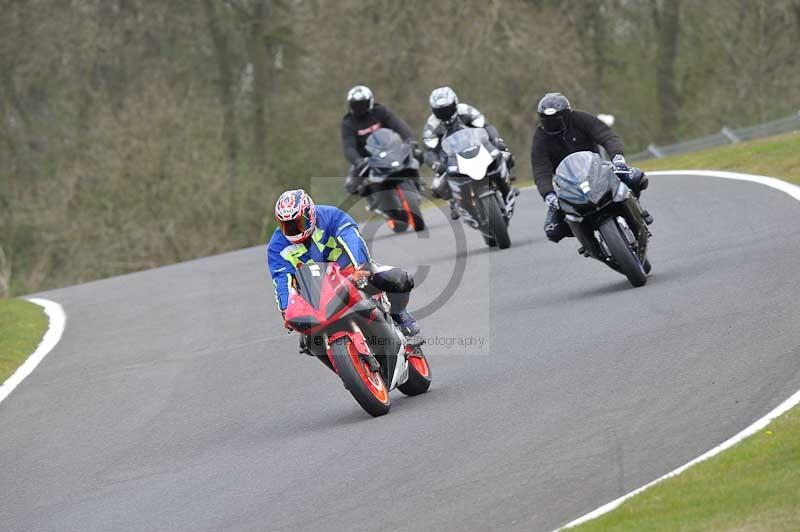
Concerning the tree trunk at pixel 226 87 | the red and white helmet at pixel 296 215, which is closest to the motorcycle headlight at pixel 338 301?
the red and white helmet at pixel 296 215

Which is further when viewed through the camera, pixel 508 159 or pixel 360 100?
pixel 360 100

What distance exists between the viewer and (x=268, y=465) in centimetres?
851

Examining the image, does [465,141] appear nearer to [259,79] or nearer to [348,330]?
[348,330]

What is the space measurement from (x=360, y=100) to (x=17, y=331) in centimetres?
592

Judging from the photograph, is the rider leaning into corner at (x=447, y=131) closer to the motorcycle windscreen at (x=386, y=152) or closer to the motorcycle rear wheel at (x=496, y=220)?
the motorcycle rear wheel at (x=496, y=220)

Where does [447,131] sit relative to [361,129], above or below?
above

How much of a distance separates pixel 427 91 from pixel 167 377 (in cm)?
2863

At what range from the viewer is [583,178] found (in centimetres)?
1241

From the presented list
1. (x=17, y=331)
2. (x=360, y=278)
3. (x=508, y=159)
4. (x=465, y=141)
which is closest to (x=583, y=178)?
(x=360, y=278)

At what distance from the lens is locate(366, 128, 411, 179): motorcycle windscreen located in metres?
20.1

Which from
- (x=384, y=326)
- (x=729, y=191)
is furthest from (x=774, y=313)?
(x=729, y=191)

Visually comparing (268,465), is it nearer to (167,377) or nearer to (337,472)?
(337,472)

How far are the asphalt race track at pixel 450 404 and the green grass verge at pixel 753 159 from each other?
3.75 m

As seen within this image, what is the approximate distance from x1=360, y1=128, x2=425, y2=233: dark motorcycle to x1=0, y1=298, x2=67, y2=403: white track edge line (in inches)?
A: 179
